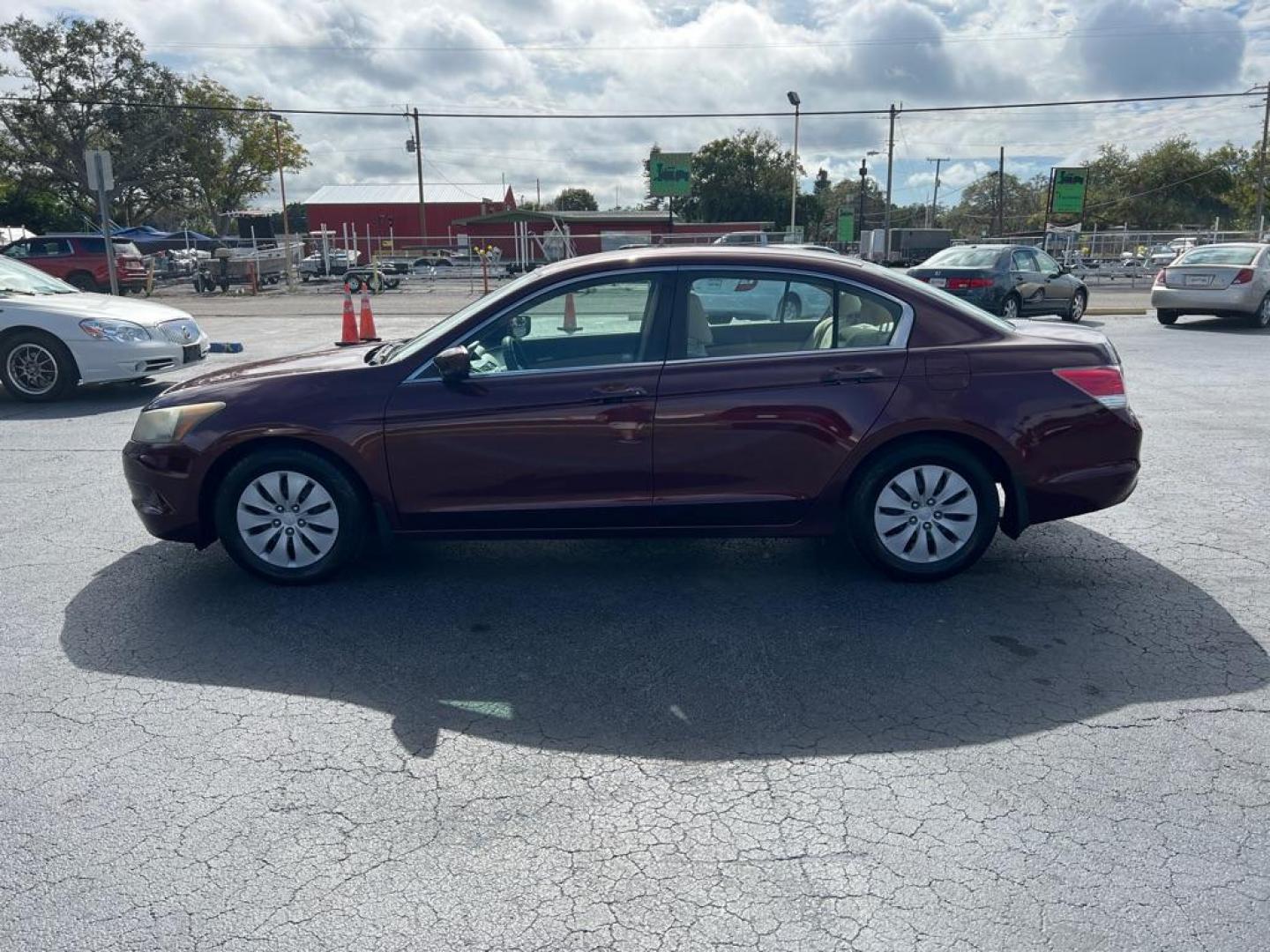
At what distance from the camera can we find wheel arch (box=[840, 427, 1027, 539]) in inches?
186

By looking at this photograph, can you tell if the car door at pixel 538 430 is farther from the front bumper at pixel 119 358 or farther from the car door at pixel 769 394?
the front bumper at pixel 119 358

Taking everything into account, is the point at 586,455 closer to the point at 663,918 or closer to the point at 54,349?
the point at 663,918

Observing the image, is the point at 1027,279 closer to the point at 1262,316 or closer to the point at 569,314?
the point at 1262,316

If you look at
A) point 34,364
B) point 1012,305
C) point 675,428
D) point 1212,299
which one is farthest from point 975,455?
point 1212,299

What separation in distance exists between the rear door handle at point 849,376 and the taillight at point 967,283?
12.1 metres

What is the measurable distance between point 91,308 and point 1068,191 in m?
29.6

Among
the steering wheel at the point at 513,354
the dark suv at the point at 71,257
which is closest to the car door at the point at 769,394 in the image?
the steering wheel at the point at 513,354

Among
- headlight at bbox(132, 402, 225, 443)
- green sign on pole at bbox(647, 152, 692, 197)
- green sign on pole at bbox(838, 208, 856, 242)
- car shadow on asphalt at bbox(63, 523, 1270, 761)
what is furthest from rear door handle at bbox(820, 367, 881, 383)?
green sign on pole at bbox(838, 208, 856, 242)

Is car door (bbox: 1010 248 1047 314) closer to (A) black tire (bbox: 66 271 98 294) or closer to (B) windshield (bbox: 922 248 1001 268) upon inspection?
(B) windshield (bbox: 922 248 1001 268)

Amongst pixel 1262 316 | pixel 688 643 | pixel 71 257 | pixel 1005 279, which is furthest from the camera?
pixel 71 257

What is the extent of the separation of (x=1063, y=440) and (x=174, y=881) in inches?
164

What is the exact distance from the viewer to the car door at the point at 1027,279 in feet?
53.4

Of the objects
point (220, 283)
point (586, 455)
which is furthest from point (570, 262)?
point (220, 283)

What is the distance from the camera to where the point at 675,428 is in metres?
4.63
